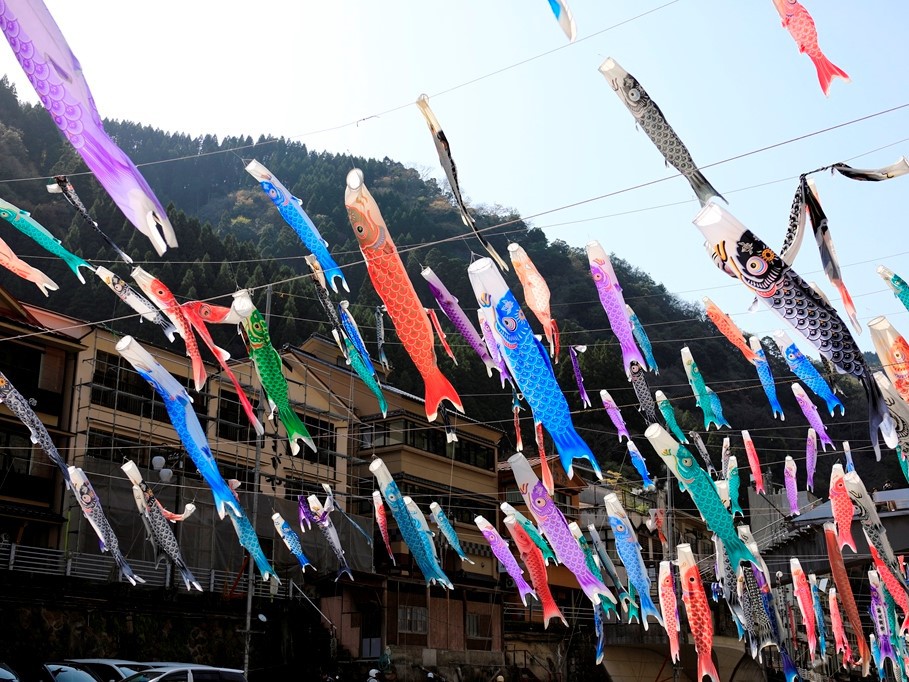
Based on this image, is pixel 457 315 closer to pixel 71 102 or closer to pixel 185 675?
pixel 185 675

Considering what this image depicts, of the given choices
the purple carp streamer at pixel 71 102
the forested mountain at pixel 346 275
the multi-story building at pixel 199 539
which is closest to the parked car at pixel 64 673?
the multi-story building at pixel 199 539

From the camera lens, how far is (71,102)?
368 inches

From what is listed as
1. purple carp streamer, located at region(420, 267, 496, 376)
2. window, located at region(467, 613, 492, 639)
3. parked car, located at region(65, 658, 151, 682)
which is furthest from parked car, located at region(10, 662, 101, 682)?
window, located at region(467, 613, 492, 639)

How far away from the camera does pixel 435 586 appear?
29.4 m

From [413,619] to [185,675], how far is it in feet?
45.2

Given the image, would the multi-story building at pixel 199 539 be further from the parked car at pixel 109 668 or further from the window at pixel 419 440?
the parked car at pixel 109 668

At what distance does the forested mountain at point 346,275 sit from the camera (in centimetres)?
4275

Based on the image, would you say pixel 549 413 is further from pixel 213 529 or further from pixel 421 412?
pixel 421 412

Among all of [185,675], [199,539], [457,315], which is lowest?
[185,675]

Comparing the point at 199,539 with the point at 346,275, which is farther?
the point at 346,275

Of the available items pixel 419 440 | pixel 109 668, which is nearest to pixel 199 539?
pixel 109 668

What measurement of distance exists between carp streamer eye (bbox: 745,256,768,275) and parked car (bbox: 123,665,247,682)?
1058 cm

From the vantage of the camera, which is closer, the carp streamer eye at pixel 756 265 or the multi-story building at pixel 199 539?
the carp streamer eye at pixel 756 265

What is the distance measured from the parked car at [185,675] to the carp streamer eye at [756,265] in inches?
416
